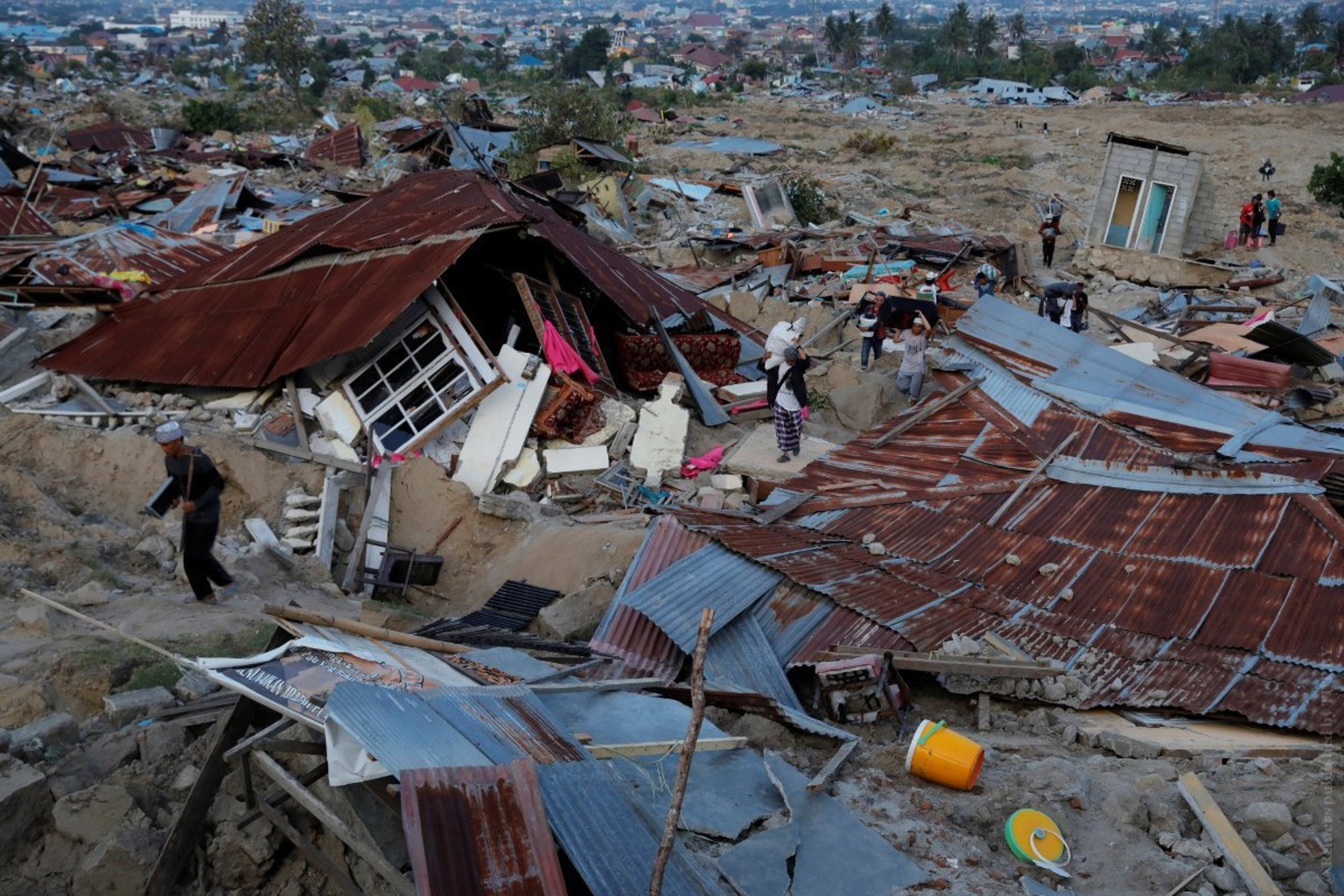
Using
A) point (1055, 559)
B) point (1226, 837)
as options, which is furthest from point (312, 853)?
point (1055, 559)

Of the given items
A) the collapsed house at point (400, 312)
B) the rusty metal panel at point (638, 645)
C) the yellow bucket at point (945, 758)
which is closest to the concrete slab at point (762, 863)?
the yellow bucket at point (945, 758)

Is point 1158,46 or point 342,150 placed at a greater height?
point 1158,46

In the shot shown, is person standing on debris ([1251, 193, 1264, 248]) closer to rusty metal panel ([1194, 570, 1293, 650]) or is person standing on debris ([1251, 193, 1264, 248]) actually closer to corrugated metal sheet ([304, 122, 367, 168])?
rusty metal panel ([1194, 570, 1293, 650])

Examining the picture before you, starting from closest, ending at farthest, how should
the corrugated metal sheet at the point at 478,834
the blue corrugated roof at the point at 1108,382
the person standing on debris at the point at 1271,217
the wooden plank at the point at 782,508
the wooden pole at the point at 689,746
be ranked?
the wooden pole at the point at 689,746 → the corrugated metal sheet at the point at 478,834 → the wooden plank at the point at 782,508 → the blue corrugated roof at the point at 1108,382 → the person standing on debris at the point at 1271,217

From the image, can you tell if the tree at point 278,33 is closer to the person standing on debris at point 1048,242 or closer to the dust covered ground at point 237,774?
the person standing on debris at point 1048,242

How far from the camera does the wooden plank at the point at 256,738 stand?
3.43 metres

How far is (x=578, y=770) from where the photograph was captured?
3.29m

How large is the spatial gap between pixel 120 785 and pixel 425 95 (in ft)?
144

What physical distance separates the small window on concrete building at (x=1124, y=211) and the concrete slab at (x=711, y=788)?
14.4 meters

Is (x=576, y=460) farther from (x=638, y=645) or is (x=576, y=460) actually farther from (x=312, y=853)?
(x=312, y=853)

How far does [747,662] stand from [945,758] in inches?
50.1

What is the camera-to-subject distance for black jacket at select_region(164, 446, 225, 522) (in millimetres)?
5773

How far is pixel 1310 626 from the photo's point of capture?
4.85 metres

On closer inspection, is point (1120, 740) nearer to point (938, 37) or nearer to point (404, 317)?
point (404, 317)
